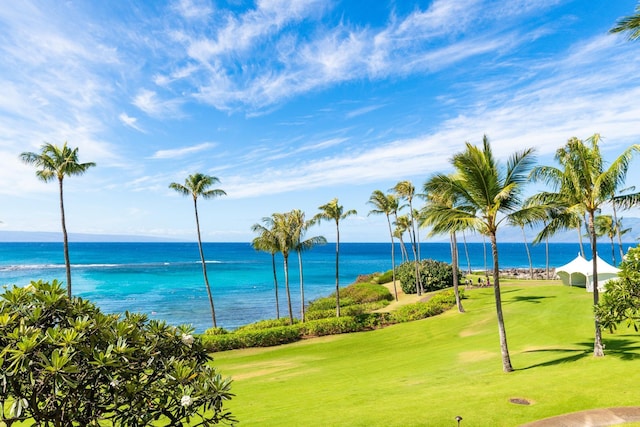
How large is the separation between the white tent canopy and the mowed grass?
5078 mm

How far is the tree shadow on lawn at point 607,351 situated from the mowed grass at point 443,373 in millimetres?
41

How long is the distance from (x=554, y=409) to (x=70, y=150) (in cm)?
3185

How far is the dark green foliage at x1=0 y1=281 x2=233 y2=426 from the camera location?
479cm

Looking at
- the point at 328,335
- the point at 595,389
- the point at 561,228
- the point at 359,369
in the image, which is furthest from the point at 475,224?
the point at 328,335

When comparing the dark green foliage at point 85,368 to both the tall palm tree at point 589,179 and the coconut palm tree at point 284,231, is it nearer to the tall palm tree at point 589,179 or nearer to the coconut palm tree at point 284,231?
the tall palm tree at point 589,179

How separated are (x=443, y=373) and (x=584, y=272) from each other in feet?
94.6

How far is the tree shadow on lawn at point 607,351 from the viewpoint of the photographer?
16.0 m

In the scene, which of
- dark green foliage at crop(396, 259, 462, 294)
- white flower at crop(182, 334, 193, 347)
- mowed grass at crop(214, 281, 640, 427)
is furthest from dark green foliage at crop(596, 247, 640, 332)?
dark green foliage at crop(396, 259, 462, 294)

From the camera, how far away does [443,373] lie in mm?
16891

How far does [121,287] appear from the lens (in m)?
75.2

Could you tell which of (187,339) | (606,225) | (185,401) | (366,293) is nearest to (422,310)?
(366,293)

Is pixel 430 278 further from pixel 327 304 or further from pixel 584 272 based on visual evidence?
pixel 584 272

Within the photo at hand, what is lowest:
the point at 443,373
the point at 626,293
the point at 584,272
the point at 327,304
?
the point at 327,304

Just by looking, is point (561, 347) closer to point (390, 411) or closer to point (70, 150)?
point (390, 411)
